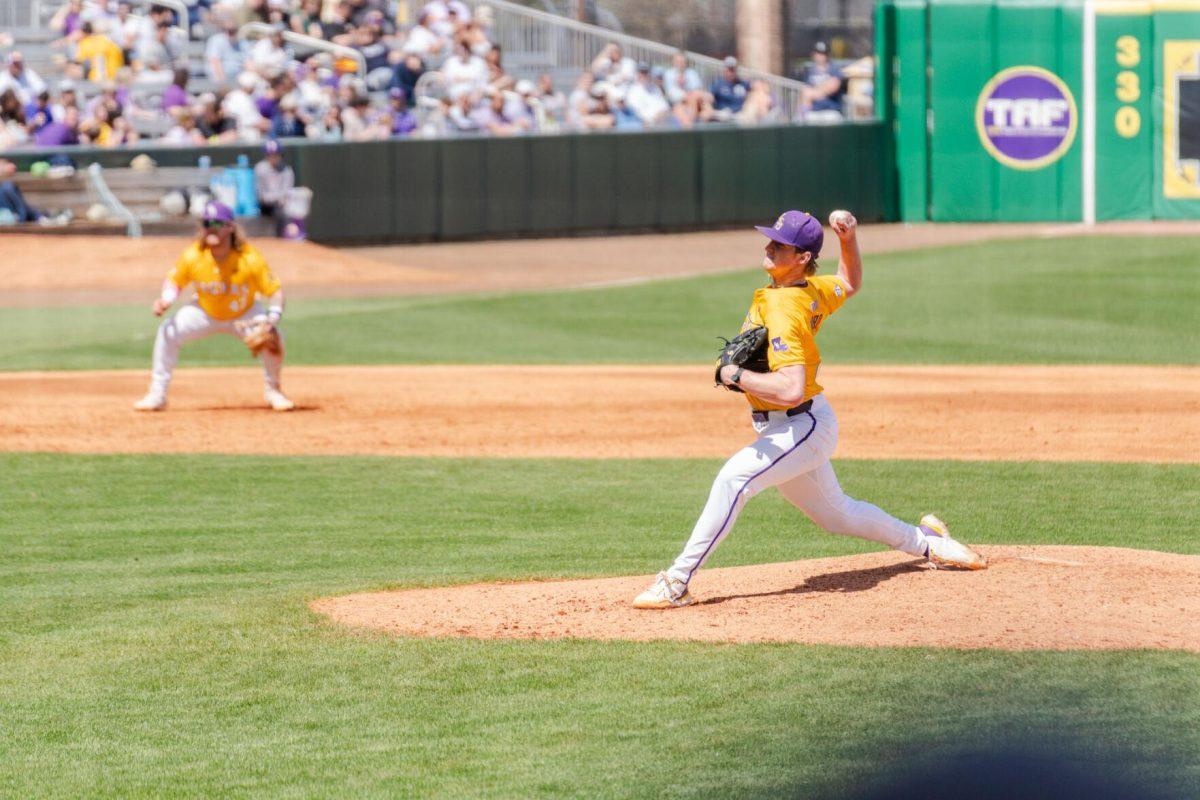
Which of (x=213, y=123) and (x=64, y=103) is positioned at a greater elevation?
(x=64, y=103)

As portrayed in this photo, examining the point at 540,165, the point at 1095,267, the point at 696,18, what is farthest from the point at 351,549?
the point at 696,18

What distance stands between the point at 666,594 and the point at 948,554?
1241mm

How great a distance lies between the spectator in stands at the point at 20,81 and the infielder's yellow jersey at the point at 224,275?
12.9 meters

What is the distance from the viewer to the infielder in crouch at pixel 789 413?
646 cm

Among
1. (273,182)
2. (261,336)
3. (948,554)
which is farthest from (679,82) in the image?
(948,554)


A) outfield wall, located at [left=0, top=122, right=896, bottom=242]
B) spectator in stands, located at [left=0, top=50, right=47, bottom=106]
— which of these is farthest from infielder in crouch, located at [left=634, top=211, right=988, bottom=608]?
spectator in stands, located at [left=0, top=50, right=47, bottom=106]

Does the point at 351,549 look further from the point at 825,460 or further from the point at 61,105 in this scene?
the point at 61,105

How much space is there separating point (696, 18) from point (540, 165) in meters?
23.3

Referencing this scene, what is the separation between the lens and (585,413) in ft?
44.7

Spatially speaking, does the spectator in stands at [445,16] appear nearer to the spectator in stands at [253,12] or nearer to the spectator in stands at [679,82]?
the spectator in stands at [253,12]

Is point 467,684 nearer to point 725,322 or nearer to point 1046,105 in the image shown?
point 725,322

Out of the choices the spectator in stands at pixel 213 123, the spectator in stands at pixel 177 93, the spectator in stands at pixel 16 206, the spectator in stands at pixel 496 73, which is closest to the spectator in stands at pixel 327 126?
the spectator in stands at pixel 213 123

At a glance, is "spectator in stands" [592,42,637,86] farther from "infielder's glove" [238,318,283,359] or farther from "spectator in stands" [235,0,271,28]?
"infielder's glove" [238,318,283,359]

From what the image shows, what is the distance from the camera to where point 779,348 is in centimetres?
645
